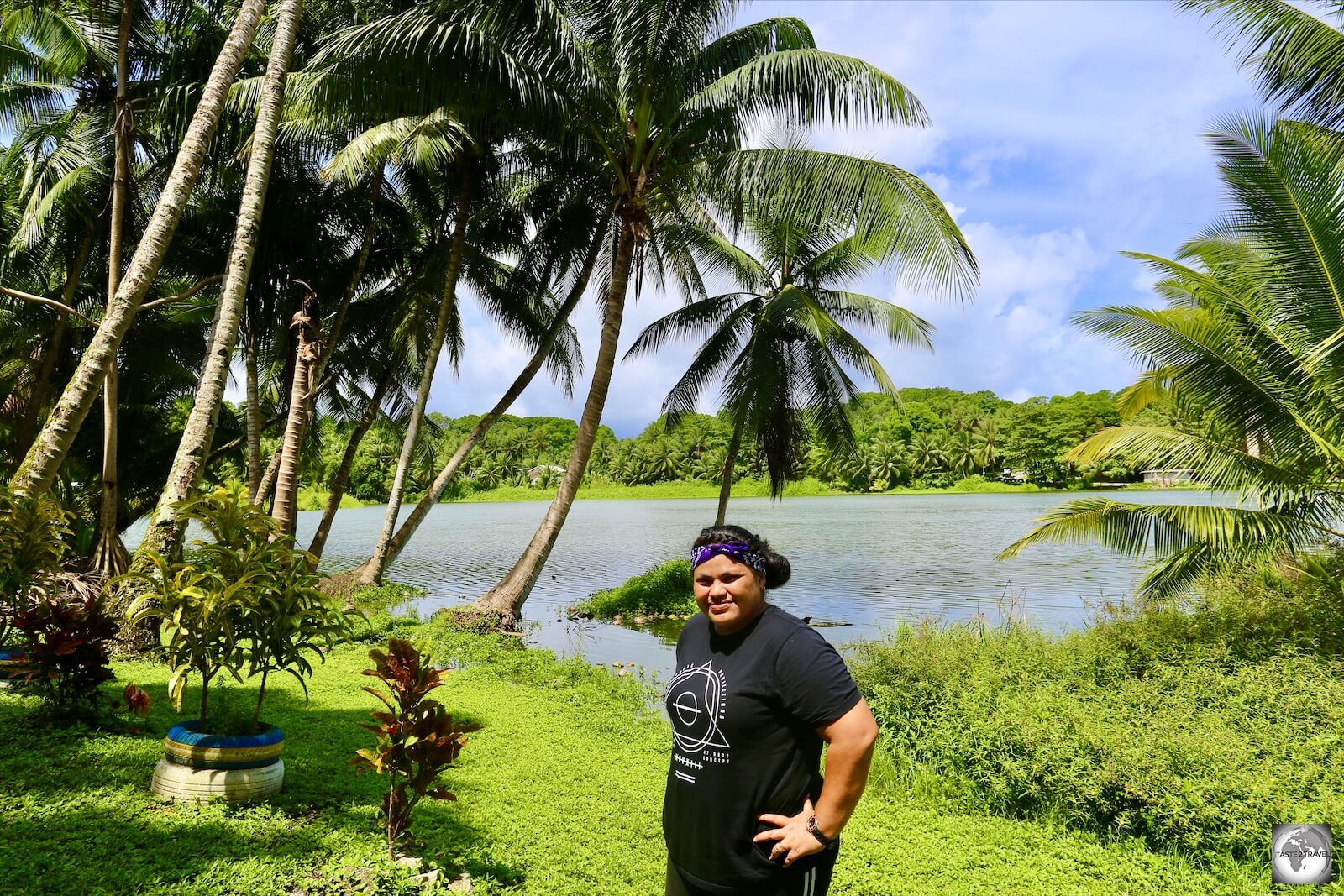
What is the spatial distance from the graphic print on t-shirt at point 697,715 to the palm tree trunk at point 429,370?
11.2m

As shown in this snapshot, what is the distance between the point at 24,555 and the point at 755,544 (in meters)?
5.72

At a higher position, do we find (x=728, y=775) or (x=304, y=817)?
(x=728, y=775)

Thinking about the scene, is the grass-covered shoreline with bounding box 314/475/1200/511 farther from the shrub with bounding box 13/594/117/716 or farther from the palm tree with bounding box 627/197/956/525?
the shrub with bounding box 13/594/117/716

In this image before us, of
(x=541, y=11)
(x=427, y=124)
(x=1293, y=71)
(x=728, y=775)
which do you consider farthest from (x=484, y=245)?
(x=728, y=775)

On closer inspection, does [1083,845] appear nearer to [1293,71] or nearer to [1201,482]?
[1201,482]

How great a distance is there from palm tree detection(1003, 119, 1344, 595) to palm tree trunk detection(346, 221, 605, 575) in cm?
797

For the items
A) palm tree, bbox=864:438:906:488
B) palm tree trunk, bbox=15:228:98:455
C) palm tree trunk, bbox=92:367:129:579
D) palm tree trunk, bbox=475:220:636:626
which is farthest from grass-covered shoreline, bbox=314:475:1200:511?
palm tree trunk, bbox=92:367:129:579

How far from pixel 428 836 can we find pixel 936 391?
305ft

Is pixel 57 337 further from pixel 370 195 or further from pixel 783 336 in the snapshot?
pixel 783 336

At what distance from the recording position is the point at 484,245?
15055mm

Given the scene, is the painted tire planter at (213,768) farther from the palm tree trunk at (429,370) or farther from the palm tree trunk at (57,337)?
the palm tree trunk at (57,337)

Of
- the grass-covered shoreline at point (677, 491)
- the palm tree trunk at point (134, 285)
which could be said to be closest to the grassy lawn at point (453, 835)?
the palm tree trunk at point (134, 285)

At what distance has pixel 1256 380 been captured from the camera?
8.62 meters

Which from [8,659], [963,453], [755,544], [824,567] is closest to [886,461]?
[963,453]
